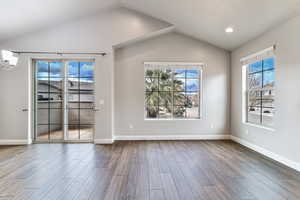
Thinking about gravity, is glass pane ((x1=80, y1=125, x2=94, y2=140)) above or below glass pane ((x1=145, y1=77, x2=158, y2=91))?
below

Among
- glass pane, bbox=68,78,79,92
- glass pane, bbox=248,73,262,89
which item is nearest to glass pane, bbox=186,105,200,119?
glass pane, bbox=248,73,262,89

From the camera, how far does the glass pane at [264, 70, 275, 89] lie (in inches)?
162

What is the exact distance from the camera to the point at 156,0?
174 inches

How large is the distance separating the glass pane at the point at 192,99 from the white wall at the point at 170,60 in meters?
0.25

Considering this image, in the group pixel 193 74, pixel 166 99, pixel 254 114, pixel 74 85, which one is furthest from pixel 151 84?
pixel 254 114

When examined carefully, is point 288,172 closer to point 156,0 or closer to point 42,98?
point 156,0

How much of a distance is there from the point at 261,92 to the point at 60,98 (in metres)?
5.34

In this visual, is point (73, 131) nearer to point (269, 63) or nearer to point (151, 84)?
point (151, 84)

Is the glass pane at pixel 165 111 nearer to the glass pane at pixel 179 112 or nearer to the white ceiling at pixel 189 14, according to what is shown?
the glass pane at pixel 179 112

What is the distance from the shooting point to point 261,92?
14.9 feet

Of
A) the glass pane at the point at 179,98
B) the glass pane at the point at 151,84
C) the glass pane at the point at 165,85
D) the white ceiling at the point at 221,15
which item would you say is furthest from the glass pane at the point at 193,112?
the white ceiling at the point at 221,15

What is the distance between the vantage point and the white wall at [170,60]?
5742 mm

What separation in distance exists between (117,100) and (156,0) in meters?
2.92

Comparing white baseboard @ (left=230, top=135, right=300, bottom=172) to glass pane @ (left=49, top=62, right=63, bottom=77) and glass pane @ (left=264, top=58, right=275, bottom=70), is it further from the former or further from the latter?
glass pane @ (left=49, top=62, right=63, bottom=77)
